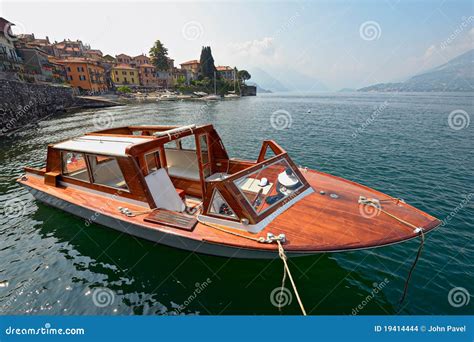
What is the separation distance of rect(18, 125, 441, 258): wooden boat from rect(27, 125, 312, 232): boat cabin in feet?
0.11

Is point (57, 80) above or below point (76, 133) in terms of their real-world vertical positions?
above

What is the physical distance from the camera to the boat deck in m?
5.36

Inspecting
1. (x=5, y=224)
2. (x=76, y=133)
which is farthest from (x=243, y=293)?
(x=76, y=133)

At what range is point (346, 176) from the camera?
13578 millimetres

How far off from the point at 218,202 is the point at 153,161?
3.03m

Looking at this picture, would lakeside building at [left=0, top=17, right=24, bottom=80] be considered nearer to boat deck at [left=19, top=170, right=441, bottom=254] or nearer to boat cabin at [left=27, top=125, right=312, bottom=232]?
boat cabin at [left=27, top=125, right=312, bottom=232]

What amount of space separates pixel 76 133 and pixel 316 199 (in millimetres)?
28296

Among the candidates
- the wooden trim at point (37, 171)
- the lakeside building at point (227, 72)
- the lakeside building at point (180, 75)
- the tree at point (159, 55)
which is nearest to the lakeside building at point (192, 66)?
the lakeside building at point (180, 75)

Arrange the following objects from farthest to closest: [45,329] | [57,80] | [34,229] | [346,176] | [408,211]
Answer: [57,80] → [346,176] → [34,229] → [408,211] → [45,329]

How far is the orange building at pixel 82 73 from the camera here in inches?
2388

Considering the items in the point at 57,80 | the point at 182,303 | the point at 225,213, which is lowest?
the point at 182,303

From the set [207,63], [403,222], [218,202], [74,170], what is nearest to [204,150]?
[218,202]

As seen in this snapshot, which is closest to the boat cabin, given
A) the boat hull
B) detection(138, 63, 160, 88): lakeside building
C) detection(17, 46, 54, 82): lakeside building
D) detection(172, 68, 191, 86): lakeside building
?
the boat hull

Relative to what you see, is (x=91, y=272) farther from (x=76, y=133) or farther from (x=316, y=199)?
(x=76, y=133)
